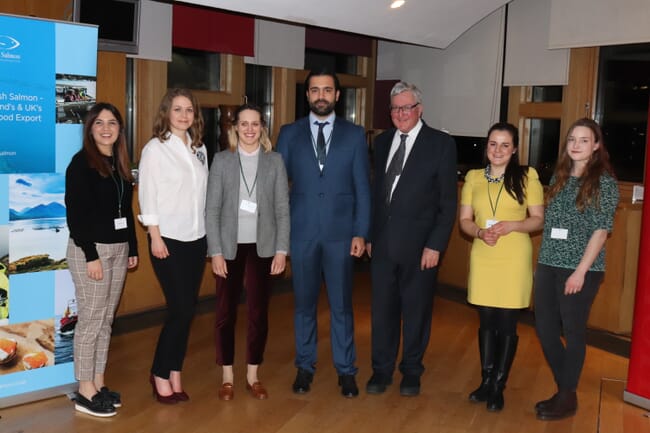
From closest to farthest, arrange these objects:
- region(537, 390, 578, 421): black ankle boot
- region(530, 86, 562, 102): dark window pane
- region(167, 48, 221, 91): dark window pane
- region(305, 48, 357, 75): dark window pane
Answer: region(537, 390, 578, 421): black ankle boot → region(167, 48, 221, 91): dark window pane → region(530, 86, 562, 102): dark window pane → region(305, 48, 357, 75): dark window pane

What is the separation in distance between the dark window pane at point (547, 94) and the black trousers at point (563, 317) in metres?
3.48

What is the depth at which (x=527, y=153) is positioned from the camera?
7.27 meters

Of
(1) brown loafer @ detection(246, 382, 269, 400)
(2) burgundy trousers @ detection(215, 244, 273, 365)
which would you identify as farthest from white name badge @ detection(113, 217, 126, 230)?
(1) brown loafer @ detection(246, 382, 269, 400)

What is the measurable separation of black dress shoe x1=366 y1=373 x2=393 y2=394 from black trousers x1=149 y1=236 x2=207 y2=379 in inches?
43.6

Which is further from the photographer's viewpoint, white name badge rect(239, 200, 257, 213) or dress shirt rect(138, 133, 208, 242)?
white name badge rect(239, 200, 257, 213)

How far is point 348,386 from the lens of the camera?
13.6 feet

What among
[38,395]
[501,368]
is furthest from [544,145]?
[38,395]

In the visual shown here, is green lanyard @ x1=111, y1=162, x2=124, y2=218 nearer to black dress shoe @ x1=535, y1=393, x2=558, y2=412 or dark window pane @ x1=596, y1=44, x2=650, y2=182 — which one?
black dress shoe @ x1=535, y1=393, x2=558, y2=412

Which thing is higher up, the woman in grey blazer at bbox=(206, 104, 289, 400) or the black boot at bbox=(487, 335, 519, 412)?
the woman in grey blazer at bbox=(206, 104, 289, 400)

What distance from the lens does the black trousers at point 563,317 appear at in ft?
12.3

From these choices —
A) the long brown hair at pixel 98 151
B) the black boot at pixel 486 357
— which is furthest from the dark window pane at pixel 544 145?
the long brown hair at pixel 98 151

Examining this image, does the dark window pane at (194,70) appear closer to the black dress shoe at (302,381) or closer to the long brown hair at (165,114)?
the long brown hair at (165,114)

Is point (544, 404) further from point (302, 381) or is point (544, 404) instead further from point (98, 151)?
point (98, 151)

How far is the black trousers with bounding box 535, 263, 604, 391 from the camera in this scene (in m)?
3.76
